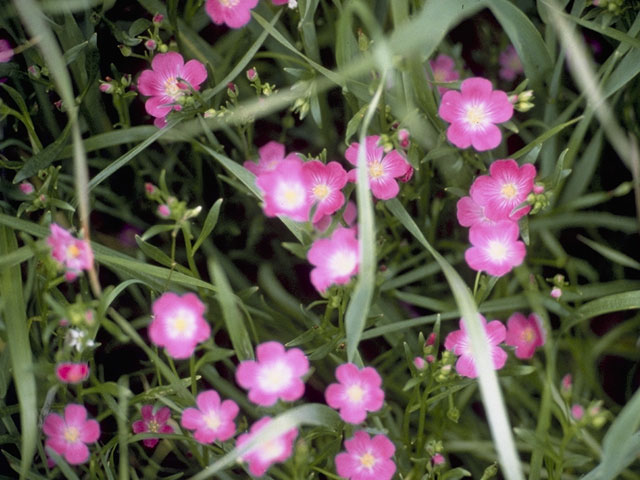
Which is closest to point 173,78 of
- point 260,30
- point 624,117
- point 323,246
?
point 260,30

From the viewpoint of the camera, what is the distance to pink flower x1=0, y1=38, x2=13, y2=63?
3.11 feet

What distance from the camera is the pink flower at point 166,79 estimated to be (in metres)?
0.95

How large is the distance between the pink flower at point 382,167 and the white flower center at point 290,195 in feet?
0.36

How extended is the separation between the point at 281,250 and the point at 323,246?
1.57 ft

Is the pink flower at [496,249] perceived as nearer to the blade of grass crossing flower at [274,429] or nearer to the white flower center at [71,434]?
the blade of grass crossing flower at [274,429]

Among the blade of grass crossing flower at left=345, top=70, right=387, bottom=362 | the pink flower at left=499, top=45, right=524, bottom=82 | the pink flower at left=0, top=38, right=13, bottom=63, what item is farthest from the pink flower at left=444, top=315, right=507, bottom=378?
the pink flower at left=0, top=38, right=13, bottom=63

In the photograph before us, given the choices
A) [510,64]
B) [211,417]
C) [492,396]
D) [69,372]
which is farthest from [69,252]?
[510,64]

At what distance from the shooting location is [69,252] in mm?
736

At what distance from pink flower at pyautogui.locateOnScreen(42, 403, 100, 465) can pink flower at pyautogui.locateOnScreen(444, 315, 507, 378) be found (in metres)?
0.45

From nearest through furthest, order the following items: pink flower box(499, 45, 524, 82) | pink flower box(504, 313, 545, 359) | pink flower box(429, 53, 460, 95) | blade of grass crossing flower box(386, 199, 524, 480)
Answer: blade of grass crossing flower box(386, 199, 524, 480) → pink flower box(504, 313, 545, 359) → pink flower box(429, 53, 460, 95) → pink flower box(499, 45, 524, 82)

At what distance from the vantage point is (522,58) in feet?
3.33

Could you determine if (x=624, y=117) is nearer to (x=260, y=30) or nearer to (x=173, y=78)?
(x=260, y=30)

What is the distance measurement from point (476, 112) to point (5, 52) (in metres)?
0.64

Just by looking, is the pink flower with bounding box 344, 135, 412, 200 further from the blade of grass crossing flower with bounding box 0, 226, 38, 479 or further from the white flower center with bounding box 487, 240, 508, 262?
the blade of grass crossing flower with bounding box 0, 226, 38, 479
